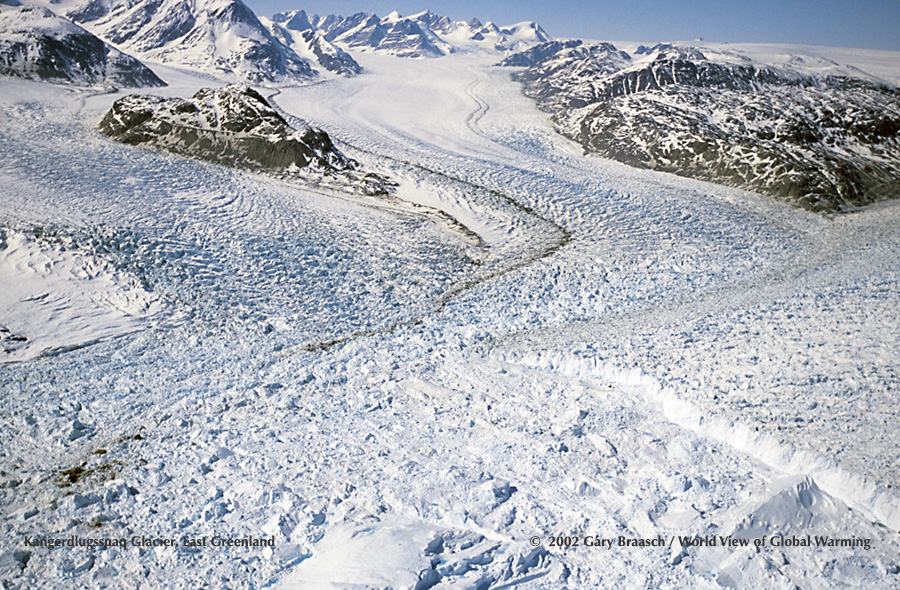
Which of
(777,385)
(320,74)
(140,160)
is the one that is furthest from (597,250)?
(320,74)

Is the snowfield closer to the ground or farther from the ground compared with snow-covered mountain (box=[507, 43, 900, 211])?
closer to the ground

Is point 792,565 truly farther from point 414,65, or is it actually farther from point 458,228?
point 414,65

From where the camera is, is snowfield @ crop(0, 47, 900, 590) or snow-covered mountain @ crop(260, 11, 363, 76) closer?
snowfield @ crop(0, 47, 900, 590)

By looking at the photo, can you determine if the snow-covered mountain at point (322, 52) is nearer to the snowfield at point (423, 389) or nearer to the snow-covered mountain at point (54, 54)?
the snow-covered mountain at point (54, 54)

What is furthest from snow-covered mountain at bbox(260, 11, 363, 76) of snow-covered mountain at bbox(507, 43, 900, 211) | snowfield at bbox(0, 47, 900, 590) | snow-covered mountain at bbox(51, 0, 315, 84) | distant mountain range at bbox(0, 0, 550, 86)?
snowfield at bbox(0, 47, 900, 590)

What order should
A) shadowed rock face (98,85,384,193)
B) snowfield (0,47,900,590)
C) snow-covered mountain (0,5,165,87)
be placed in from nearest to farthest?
snowfield (0,47,900,590) < shadowed rock face (98,85,384,193) < snow-covered mountain (0,5,165,87)

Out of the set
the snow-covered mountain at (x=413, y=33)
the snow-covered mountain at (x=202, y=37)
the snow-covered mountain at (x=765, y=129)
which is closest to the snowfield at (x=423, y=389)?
the snow-covered mountain at (x=765, y=129)

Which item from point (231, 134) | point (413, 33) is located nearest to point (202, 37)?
point (231, 134)

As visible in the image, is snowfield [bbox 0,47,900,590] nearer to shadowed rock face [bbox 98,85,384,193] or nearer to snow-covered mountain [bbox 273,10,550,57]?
shadowed rock face [bbox 98,85,384,193]
